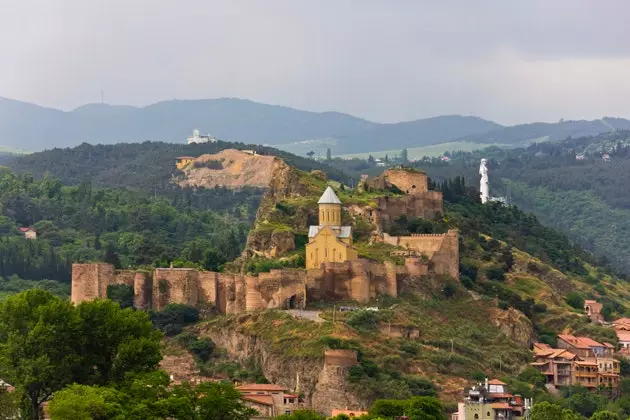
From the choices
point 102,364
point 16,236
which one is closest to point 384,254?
point 102,364

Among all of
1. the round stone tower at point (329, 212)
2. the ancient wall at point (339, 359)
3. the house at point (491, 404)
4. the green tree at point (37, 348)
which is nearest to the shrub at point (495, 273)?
the round stone tower at point (329, 212)

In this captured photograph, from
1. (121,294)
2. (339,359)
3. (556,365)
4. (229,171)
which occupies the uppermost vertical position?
(229,171)

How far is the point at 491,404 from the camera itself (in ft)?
227

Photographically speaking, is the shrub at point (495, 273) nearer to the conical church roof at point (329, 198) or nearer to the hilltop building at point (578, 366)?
the hilltop building at point (578, 366)

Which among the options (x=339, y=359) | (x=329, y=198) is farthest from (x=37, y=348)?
(x=329, y=198)

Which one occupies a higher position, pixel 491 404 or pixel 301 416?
pixel 301 416

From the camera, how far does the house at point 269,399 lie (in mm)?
67062

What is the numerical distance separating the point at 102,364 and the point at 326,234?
21547 mm

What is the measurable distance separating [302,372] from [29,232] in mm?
54668

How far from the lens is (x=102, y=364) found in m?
61.1

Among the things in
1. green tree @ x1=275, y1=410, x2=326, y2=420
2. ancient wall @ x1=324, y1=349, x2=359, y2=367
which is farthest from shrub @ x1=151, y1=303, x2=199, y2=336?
green tree @ x1=275, y1=410, x2=326, y2=420

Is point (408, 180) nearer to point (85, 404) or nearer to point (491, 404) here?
point (491, 404)

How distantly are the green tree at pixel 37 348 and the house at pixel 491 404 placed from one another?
56.0 feet

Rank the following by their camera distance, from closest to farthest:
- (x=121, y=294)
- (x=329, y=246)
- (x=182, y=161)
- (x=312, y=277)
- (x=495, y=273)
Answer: (x=312, y=277), (x=329, y=246), (x=121, y=294), (x=495, y=273), (x=182, y=161)
